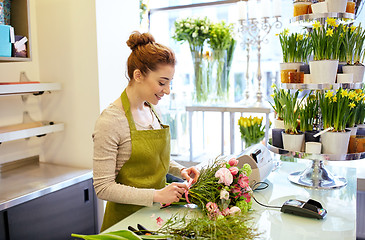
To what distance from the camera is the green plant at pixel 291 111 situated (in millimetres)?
1926

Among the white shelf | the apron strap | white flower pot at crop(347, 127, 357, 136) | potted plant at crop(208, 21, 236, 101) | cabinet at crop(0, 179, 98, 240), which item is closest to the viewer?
the apron strap

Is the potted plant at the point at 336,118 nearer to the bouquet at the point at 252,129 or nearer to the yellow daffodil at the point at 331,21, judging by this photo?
the yellow daffodil at the point at 331,21

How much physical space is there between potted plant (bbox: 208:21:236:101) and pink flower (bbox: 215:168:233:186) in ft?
6.69

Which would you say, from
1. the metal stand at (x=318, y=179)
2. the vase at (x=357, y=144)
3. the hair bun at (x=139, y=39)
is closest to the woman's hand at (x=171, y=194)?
the hair bun at (x=139, y=39)

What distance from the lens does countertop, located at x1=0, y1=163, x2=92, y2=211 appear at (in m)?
2.17

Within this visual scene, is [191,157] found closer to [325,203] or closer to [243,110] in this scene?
[243,110]

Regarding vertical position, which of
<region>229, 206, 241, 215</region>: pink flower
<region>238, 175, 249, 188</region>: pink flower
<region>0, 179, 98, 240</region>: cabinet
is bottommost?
<region>0, 179, 98, 240</region>: cabinet

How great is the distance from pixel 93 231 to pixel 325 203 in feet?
5.83

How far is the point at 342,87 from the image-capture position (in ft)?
6.29

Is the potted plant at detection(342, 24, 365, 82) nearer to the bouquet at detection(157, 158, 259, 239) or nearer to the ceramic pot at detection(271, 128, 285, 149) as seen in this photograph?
the ceramic pot at detection(271, 128, 285, 149)

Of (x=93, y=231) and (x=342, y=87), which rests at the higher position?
(x=342, y=87)

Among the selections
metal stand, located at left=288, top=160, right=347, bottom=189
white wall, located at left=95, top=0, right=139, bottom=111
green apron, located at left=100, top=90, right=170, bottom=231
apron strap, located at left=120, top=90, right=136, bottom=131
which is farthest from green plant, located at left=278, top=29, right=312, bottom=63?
white wall, located at left=95, top=0, right=139, bottom=111

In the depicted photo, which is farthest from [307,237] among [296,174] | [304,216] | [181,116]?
[181,116]

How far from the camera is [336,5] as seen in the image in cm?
191
